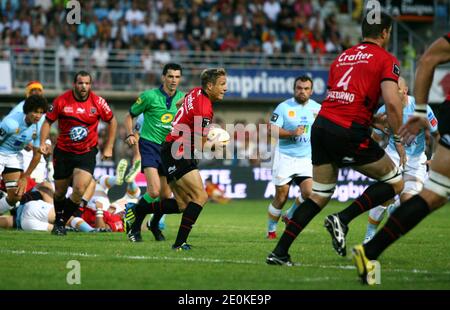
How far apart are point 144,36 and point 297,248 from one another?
19.2m

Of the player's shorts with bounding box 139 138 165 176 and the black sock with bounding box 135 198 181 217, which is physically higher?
the player's shorts with bounding box 139 138 165 176

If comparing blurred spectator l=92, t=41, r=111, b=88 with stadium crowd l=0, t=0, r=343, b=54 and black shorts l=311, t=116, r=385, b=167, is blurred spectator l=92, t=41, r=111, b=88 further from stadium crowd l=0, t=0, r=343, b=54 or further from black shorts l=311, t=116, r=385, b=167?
black shorts l=311, t=116, r=385, b=167

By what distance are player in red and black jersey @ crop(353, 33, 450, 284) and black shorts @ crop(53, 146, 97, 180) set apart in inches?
263

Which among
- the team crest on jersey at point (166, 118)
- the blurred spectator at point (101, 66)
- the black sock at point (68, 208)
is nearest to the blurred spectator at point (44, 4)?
the blurred spectator at point (101, 66)

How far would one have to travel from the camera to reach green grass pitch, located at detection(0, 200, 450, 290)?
8.05m

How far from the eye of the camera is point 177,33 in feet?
98.8

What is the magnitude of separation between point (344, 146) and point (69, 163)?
5756 millimetres

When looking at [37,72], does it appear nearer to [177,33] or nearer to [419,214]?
[177,33]

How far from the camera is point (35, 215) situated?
14.8m

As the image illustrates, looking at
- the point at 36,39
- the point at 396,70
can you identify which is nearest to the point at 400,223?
the point at 396,70

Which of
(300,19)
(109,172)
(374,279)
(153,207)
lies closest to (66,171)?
(153,207)

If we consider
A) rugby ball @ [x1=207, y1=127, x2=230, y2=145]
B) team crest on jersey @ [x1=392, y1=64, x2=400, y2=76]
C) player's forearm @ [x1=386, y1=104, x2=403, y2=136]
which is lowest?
rugby ball @ [x1=207, y1=127, x2=230, y2=145]

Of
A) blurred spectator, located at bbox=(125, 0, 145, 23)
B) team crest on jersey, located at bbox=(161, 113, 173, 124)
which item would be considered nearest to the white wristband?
team crest on jersey, located at bbox=(161, 113, 173, 124)

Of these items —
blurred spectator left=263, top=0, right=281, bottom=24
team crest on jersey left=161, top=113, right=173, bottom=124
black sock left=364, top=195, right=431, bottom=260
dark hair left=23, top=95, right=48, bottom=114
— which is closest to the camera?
black sock left=364, top=195, right=431, bottom=260
